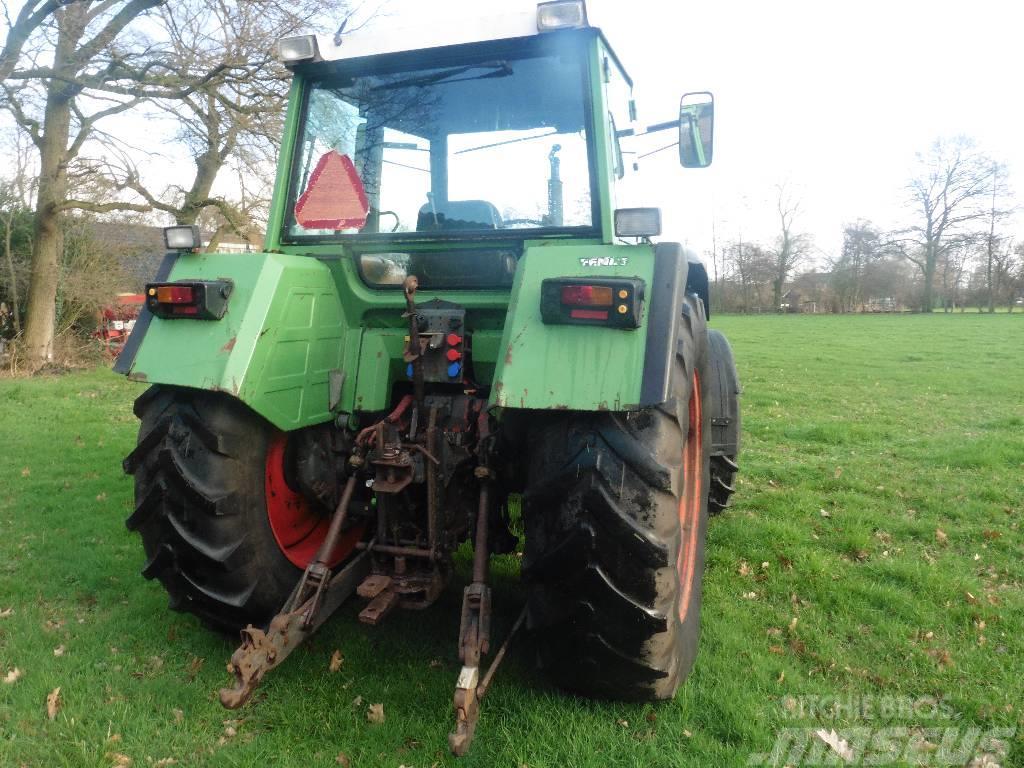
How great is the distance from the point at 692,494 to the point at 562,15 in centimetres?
208

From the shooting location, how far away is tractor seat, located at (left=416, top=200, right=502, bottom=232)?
3137mm

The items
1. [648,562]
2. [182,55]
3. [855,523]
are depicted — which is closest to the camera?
[648,562]

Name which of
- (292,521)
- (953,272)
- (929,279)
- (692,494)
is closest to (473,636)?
(292,521)

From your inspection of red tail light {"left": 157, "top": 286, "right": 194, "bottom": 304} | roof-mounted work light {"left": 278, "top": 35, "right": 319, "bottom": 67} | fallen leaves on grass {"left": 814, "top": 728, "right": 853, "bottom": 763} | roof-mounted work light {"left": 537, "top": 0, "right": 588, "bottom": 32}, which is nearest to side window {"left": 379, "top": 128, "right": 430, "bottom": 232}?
roof-mounted work light {"left": 278, "top": 35, "right": 319, "bottom": 67}

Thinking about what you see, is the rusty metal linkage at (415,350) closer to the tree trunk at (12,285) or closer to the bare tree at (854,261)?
the tree trunk at (12,285)

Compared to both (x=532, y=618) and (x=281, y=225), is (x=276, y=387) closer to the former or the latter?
(x=281, y=225)

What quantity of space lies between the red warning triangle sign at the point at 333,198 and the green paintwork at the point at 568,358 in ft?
3.56

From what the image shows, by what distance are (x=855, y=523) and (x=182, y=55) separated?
1165 centimetres

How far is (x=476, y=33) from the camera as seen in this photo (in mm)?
2967

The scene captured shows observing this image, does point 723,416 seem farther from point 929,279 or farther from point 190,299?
point 929,279

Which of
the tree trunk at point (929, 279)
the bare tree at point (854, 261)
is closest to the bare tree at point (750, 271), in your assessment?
the bare tree at point (854, 261)

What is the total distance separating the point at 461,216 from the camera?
10.5 feet

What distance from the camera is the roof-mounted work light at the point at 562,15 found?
2.75 m

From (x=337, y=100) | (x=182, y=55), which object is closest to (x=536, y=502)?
(x=337, y=100)
